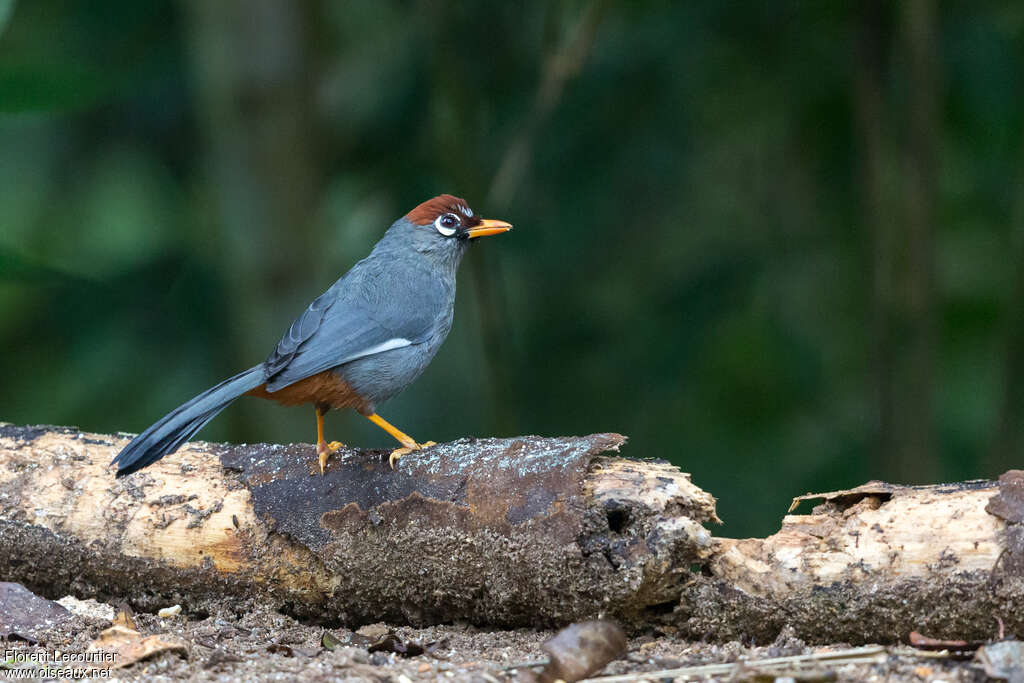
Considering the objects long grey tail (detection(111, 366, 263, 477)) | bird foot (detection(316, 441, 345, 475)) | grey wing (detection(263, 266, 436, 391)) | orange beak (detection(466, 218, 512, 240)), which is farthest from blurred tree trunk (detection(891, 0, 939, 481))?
long grey tail (detection(111, 366, 263, 477))

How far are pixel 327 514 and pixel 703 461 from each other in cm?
417

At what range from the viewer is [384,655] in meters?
3.38

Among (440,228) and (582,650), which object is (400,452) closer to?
(582,650)

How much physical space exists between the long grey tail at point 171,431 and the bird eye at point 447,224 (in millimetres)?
1403

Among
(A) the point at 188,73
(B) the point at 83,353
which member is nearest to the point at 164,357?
(B) the point at 83,353

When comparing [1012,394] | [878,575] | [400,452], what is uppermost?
[400,452]

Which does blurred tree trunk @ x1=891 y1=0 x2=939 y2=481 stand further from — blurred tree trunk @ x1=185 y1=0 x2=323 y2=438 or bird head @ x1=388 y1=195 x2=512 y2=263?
blurred tree trunk @ x1=185 y1=0 x2=323 y2=438

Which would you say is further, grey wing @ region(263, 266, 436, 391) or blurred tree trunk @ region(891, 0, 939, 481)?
blurred tree trunk @ region(891, 0, 939, 481)

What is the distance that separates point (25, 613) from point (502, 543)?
157 cm

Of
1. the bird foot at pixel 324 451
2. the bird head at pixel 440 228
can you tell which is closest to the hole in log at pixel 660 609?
the bird foot at pixel 324 451

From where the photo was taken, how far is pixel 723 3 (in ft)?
21.4

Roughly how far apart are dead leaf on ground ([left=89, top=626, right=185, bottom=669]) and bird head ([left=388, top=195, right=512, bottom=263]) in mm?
2336

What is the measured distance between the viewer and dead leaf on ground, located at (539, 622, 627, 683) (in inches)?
122

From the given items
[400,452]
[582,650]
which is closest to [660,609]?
[582,650]
